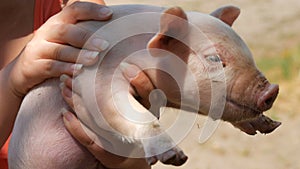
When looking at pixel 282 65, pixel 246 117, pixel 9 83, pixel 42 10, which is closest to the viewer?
pixel 246 117

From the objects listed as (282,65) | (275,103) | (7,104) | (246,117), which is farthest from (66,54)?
(282,65)

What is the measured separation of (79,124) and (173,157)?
0.24m

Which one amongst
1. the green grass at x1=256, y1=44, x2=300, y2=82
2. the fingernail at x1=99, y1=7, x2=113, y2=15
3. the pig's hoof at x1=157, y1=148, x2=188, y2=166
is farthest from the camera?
the green grass at x1=256, y1=44, x2=300, y2=82

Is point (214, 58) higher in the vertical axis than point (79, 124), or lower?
higher

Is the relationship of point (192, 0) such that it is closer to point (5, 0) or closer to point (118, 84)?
point (5, 0)

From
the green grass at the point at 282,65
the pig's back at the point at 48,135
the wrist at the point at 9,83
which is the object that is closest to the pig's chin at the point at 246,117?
the pig's back at the point at 48,135

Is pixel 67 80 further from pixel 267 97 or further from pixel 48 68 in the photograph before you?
pixel 267 97

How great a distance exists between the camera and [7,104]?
1.36 metres

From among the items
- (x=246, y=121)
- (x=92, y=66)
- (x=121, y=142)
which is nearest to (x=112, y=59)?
(x=92, y=66)

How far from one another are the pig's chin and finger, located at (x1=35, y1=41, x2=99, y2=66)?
244 millimetres

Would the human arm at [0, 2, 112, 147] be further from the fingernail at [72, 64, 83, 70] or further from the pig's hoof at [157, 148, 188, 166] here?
the pig's hoof at [157, 148, 188, 166]

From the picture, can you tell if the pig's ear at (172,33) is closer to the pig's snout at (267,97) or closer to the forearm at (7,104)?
the pig's snout at (267,97)

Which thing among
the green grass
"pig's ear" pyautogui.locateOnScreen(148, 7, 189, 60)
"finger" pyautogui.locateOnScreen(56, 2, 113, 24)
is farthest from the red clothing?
the green grass

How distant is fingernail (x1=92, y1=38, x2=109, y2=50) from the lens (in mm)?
1131
